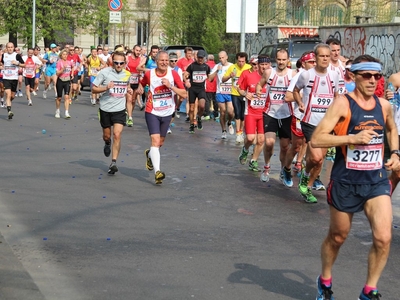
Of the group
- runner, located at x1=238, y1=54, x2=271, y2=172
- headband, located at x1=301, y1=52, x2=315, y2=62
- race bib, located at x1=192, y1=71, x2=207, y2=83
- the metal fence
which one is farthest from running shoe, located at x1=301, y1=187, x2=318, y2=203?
the metal fence

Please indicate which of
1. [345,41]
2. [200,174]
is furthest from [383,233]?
[345,41]

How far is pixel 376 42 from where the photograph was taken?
1051 inches

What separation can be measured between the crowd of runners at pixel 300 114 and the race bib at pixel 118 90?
0.02 meters

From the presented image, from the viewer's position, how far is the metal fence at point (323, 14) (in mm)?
37312

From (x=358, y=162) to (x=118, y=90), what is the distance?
769 cm

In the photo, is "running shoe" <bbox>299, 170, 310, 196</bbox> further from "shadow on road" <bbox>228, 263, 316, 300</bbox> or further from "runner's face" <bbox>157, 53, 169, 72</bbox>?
"shadow on road" <bbox>228, 263, 316, 300</bbox>

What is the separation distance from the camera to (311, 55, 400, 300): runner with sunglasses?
5934 millimetres

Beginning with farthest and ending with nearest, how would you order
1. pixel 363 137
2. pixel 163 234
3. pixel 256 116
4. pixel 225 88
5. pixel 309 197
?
pixel 225 88 < pixel 256 116 < pixel 309 197 < pixel 163 234 < pixel 363 137

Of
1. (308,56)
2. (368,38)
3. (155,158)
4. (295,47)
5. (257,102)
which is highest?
(368,38)

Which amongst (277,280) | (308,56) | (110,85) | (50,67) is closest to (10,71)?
(50,67)

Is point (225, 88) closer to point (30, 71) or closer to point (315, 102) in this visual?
point (315, 102)

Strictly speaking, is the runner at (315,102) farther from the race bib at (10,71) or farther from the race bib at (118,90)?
the race bib at (10,71)

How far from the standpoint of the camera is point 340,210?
6.05 meters

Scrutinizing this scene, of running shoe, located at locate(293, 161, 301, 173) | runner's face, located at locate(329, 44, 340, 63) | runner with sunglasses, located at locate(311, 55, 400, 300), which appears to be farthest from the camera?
running shoe, located at locate(293, 161, 301, 173)
